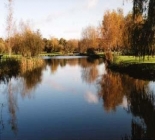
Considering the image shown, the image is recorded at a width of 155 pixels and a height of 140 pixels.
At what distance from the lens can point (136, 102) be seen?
22047mm

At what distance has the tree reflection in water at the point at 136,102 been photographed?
1497cm

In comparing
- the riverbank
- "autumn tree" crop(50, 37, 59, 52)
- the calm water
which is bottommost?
the calm water

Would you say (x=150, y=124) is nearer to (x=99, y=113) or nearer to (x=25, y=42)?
(x=99, y=113)

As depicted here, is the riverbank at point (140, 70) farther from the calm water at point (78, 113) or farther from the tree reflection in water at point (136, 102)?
the calm water at point (78, 113)

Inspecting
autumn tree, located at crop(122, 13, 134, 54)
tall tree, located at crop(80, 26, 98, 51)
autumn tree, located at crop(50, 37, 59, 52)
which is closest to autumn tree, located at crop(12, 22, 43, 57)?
autumn tree, located at crop(122, 13, 134, 54)

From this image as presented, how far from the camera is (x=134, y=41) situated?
24.3 m

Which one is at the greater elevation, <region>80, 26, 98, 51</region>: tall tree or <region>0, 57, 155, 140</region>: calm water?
<region>80, 26, 98, 51</region>: tall tree

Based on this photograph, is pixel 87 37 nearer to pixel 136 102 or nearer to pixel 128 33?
pixel 128 33

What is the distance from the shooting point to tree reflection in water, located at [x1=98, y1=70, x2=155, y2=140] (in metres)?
15.0

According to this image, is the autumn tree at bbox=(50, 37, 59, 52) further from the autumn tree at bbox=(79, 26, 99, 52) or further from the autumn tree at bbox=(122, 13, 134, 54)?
the autumn tree at bbox=(122, 13, 134, 54)


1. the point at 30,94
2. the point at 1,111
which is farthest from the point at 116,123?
Result: the point at 30,94

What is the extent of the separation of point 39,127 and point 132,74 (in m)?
24.7

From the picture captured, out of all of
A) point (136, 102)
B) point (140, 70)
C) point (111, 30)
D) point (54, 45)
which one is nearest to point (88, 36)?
point (54, 45)

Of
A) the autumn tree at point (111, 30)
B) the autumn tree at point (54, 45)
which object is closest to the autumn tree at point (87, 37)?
the autumn tree at point (54, 45)
